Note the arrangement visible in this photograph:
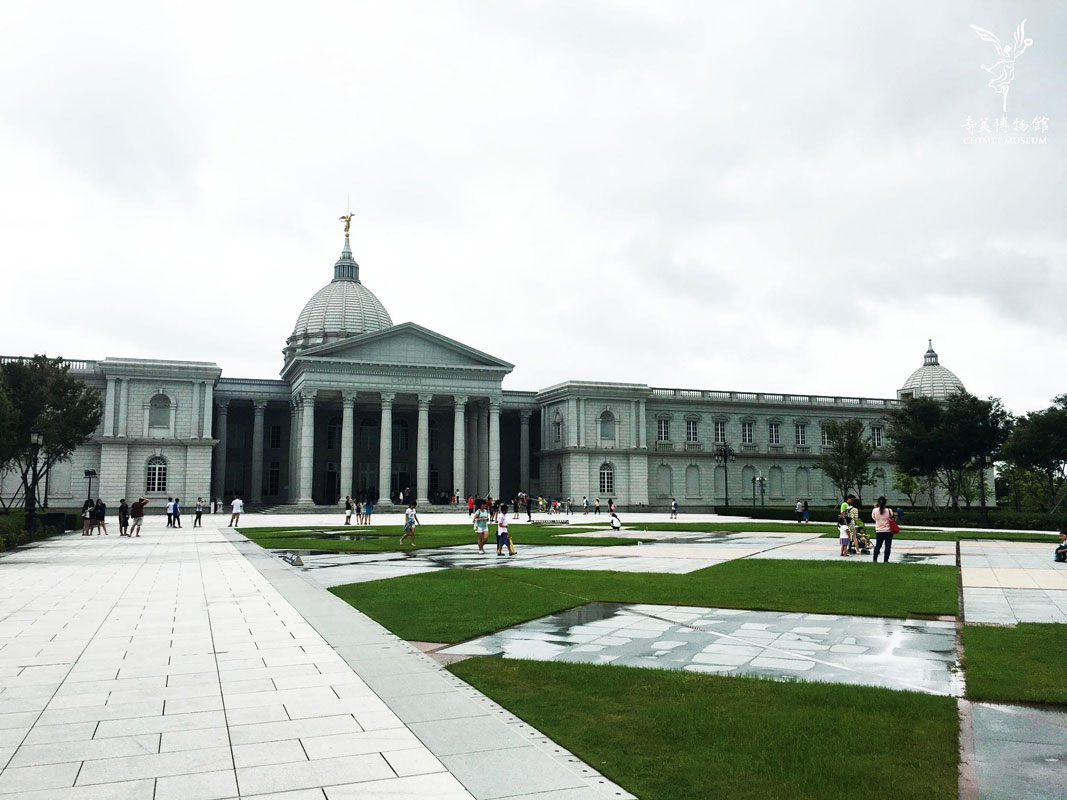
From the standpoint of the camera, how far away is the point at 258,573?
20344mm

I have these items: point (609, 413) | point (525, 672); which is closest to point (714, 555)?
point (525, 672)

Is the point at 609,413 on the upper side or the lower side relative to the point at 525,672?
upper

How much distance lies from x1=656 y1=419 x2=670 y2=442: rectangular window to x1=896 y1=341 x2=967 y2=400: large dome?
35907 mm

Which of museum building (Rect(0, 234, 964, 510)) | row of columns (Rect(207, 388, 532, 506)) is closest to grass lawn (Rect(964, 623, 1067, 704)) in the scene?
row of columns (Rect(207, 388, 532, 506))

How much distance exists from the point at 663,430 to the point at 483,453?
796 inches

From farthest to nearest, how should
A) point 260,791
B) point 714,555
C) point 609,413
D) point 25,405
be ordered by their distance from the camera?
point 609,413 → point 25,405 → point 714,555 → point 260,791

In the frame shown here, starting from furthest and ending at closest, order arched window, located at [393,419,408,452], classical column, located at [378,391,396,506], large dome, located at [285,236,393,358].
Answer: large dome, located at [285,236,393,358]
arched window, located at [393,419,408,452]
classical column, located at [378,391,396,506]

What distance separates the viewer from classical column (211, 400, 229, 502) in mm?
72750

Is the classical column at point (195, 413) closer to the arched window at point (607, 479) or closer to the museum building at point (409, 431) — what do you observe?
the museum building at point (409, 431)

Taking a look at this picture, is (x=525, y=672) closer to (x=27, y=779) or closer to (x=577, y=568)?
(x=27, y=779)

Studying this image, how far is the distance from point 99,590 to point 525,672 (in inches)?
462

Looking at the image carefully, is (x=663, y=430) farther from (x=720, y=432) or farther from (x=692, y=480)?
(x=720, y=432)

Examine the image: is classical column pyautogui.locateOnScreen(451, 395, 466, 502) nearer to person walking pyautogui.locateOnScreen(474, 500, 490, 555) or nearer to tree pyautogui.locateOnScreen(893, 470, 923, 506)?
person walking pyautogui.locateOnScreen(474, 500, 490, 555)

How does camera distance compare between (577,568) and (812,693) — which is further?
(577,568)
